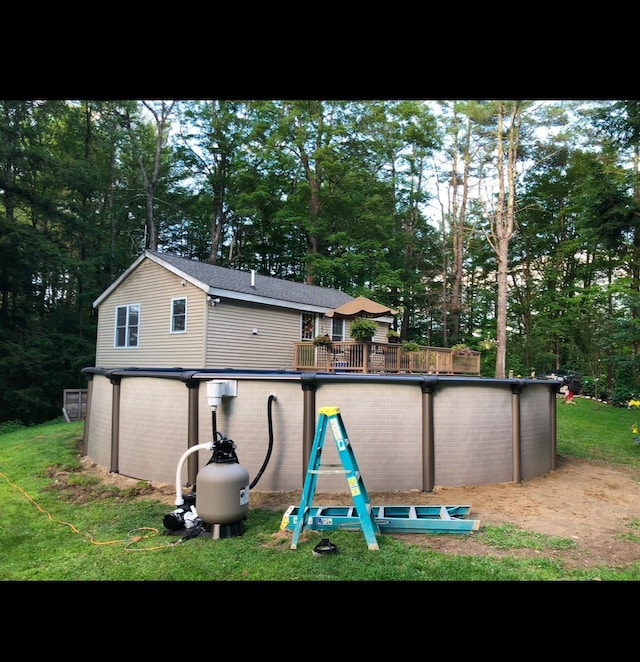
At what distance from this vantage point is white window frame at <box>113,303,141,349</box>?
13.2 m

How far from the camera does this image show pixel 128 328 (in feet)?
44.1

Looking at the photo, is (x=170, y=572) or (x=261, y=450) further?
(x=261, y=450)

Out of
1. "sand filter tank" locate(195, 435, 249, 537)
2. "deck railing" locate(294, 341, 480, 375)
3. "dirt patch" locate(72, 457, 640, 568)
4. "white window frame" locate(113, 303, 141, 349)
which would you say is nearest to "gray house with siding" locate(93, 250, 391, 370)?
"white window frame" locate(113, 303, 141, 349)

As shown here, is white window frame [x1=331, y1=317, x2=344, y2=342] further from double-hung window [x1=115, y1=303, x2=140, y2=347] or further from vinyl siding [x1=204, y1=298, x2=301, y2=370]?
double-hung window [x1=115, y1=303, x2=140, y2=347]

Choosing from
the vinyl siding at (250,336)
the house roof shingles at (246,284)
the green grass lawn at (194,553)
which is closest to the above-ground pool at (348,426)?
the green grass lawn at (194,553)

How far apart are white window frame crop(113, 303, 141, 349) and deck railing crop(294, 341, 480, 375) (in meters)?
4.86

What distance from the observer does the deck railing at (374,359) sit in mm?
11516

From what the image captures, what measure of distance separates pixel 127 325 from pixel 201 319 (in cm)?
353
